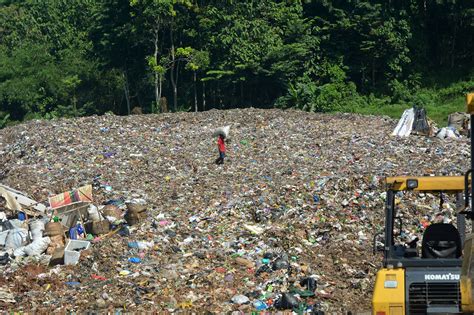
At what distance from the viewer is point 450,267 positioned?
16.7 ft

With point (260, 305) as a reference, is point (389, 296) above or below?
above

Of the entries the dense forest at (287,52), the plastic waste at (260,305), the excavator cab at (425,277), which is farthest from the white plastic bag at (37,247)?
the dense forest at (287,52)

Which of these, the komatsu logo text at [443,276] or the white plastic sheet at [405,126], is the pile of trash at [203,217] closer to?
the white plastic sheet at [405,126]

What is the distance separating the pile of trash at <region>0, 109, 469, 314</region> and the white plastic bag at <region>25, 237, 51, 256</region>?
0.02 meters

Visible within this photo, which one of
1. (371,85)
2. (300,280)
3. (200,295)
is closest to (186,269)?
(200,295)

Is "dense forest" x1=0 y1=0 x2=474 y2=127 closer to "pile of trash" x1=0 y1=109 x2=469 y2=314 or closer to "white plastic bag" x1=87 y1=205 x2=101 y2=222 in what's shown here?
"pile of trash" x1=0 y1=109 x2=469 y2=314

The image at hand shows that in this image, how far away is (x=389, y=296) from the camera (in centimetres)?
491

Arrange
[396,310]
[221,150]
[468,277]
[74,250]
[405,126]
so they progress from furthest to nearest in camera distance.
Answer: [405,126], [221,150], [74,250], [396,310], [468,277]

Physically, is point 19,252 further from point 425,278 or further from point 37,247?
point 425,278

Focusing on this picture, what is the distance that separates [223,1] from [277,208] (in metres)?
15.8

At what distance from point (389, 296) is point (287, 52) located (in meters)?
20.2

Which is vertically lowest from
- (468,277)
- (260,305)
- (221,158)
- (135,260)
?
(260,305)

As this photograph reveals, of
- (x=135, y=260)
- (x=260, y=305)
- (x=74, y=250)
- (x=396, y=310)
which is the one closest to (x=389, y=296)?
(x=396, y=310)

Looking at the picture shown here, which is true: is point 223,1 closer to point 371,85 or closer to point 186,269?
point 371,85
